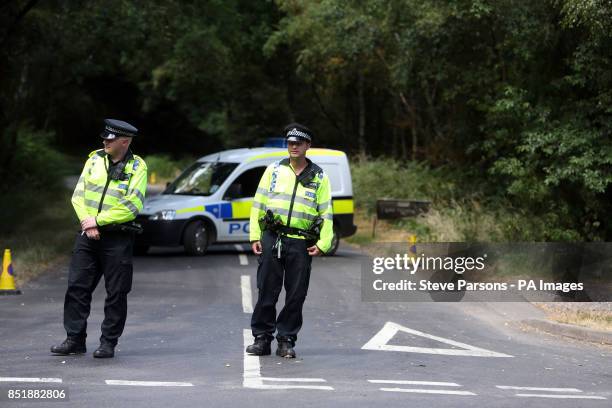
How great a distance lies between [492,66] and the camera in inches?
1006

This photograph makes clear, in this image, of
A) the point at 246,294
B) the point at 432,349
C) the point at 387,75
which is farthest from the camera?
the point at 387,75

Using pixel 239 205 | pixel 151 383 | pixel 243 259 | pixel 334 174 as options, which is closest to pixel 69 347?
pixel 151 383

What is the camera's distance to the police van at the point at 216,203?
21.4 meters

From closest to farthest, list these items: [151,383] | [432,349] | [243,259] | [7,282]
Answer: [151,383] < [432,349] < [7,282] < [243,259]

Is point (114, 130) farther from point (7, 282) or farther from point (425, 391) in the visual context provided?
point (7, 282)


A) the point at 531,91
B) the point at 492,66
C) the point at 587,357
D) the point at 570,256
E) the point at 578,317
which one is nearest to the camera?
the point at 587,357

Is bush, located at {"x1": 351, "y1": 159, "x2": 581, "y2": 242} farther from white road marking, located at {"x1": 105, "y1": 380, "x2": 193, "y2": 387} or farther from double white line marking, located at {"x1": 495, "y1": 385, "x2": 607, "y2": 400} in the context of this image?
white road marking, located at {"x1": 105, "y1": 380, "x2": 193, "y2": 387}

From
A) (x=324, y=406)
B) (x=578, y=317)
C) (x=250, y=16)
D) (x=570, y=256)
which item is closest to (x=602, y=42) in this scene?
(x=570, y=256)

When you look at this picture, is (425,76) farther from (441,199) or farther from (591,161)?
(591,161)

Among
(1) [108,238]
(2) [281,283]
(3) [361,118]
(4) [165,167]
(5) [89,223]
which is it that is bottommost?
(2) [281,283]

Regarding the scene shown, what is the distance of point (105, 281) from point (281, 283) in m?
1.50

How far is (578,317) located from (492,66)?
42.3ft

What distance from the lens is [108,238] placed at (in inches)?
385

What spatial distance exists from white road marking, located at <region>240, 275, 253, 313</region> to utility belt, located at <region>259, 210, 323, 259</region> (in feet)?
13.8
